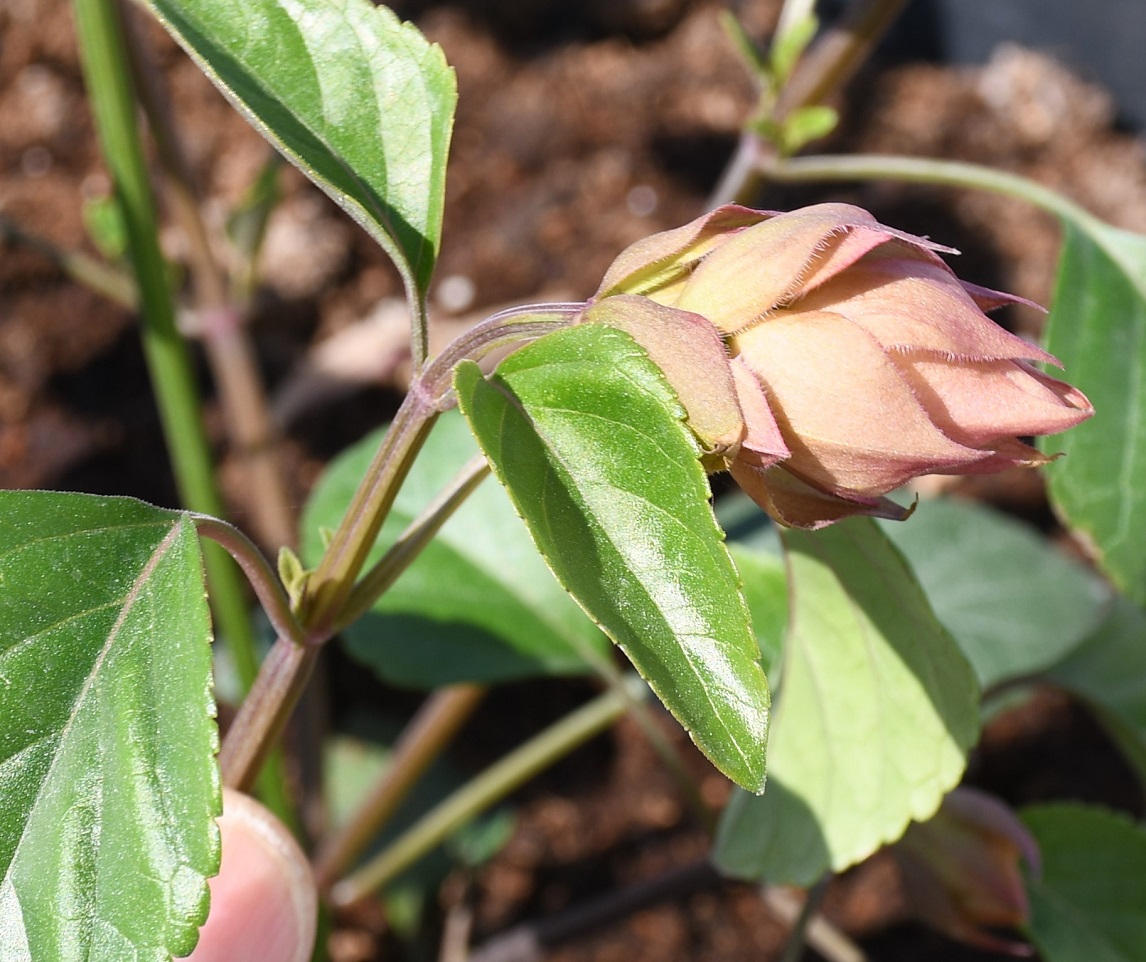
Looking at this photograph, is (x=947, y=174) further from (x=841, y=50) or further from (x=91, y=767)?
(x=91, y=767)

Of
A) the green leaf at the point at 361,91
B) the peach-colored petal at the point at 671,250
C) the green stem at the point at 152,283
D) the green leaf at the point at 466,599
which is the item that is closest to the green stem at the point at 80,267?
the green stem at the point at 152,283

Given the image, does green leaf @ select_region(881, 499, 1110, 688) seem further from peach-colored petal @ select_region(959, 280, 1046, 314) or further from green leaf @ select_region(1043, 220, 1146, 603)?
peach-colored petal @ select_region(959, 280, 1046, 314)

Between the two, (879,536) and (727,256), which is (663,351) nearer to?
(727,256)

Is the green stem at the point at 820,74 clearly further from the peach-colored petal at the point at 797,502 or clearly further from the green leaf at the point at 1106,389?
the peach-colored petal at the point at 797,502

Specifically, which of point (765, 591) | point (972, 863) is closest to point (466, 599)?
point (765, 591)

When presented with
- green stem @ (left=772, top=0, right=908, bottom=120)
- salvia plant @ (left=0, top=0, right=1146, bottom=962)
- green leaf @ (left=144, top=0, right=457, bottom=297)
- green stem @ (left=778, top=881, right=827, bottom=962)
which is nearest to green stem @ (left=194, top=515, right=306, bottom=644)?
salvia plant @ (left=0, top=0, right=1146, bottom=962)

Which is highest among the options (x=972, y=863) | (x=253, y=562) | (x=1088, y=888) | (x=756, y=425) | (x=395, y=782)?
(x=756, y=425)
